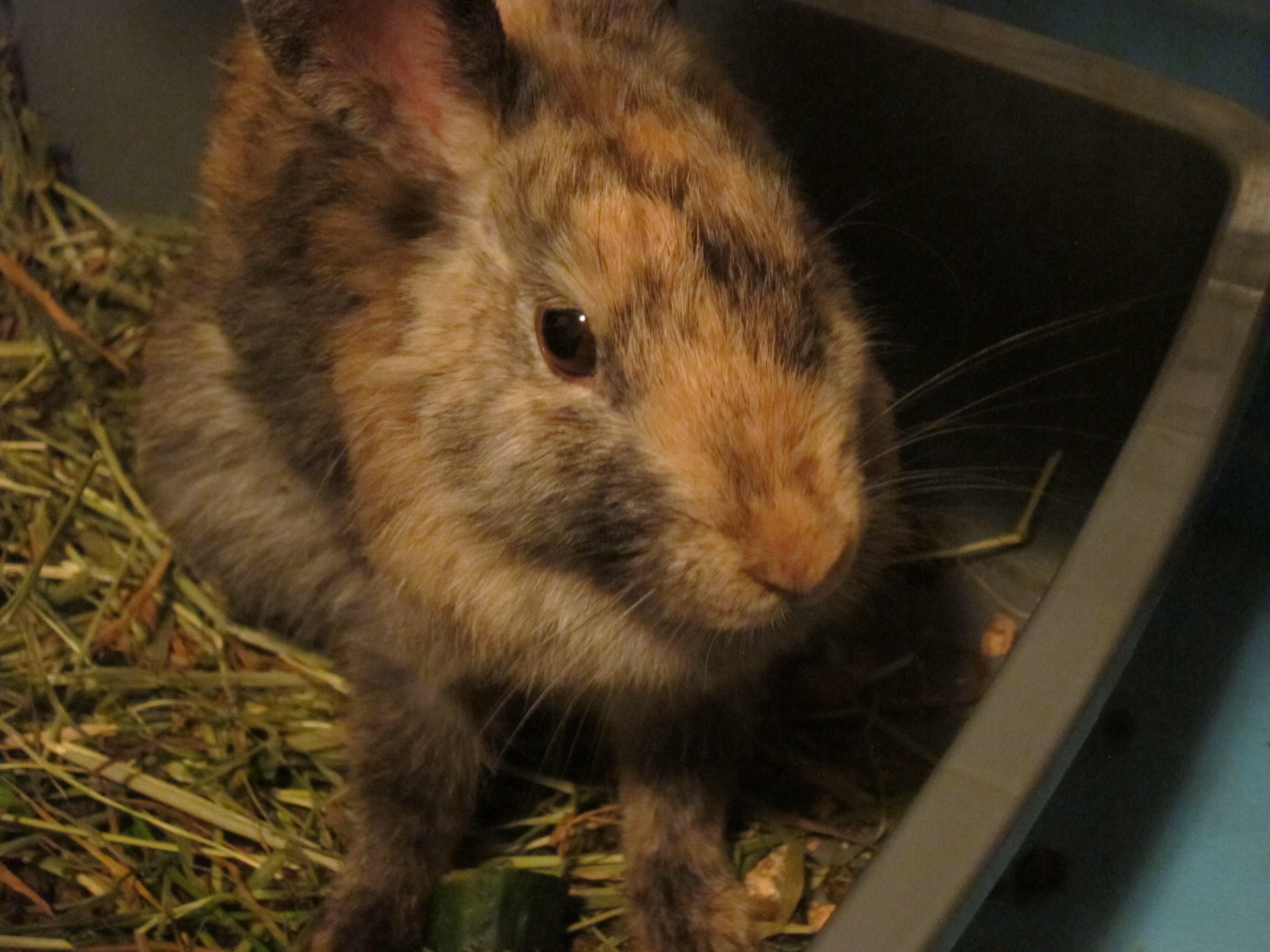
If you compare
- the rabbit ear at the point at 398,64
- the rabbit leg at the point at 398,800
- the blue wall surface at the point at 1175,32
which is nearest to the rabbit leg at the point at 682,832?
the rabbit leg at the point at 398,800

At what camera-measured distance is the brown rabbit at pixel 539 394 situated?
1.05m

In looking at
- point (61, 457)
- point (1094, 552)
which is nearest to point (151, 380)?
point (61, 457)

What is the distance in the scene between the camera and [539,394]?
1.13 metres

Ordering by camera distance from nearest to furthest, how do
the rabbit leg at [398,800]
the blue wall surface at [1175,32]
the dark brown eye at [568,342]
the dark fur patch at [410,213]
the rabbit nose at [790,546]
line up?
1. the rabbit nose at [790,546]
2. the dark brown eye at [568,342]
3. the dark fur patch at [410,213]
4. the rabbit leg at [398,800]
5. the blue wall surface at [1175,32]

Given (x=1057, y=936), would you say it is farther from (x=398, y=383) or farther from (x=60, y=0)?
(x=60, y=0)

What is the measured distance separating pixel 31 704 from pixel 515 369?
1.10 metres

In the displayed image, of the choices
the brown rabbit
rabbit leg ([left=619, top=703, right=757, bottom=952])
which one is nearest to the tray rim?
the brown rabbit

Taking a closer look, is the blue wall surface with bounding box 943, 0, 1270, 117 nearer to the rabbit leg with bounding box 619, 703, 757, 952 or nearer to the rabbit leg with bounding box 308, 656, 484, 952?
the rabbit leg with bounding box 619, 703, 757, 952

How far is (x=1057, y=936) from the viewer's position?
5.41ft

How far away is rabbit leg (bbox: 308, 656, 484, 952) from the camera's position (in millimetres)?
1532

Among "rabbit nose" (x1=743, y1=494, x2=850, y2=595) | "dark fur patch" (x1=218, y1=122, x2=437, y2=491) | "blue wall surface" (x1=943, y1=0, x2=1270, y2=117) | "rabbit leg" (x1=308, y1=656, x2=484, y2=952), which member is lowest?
"rabbit leg" (x1=308, y1=656, x2=484, y2=952)

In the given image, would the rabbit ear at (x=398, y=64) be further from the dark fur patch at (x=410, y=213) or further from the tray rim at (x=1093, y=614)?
the tray rim at (x=1093, y=614)

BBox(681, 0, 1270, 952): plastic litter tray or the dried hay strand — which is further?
the dried hay strand

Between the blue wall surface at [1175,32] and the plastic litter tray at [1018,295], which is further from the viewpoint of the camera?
the blue wall surface at [1175,32]
